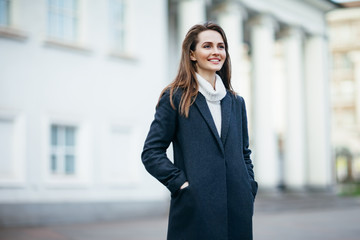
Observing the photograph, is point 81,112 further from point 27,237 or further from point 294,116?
point 294,116

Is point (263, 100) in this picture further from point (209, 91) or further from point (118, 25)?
point (209, 91)

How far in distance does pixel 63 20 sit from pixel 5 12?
1.58 meters

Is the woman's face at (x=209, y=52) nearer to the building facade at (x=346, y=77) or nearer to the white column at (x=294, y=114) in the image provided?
the white column at (x=294, y=114)

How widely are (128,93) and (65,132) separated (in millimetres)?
2234

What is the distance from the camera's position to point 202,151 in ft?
9.10

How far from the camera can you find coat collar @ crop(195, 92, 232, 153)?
9.18 feet

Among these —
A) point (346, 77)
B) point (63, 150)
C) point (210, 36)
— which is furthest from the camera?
point (346, 77)

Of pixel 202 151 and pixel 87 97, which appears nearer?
pixel 202 151

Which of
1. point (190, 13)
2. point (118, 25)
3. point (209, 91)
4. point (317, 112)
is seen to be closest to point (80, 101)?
point (118, 25)

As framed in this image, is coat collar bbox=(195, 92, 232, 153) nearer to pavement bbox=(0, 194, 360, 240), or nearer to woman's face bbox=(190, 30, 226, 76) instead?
woman's face bbox=(190, 30, 226, 76)

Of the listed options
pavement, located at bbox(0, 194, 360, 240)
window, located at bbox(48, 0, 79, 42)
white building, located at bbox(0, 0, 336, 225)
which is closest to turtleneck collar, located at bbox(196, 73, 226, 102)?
pavement, located at bbox(0, 194, 360, 240)

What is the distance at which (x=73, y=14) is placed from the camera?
13797 millimetres

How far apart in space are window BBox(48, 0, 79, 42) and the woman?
10.7m

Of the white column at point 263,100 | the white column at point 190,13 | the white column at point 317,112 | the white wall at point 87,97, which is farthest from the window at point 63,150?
the white column at point 317,112
